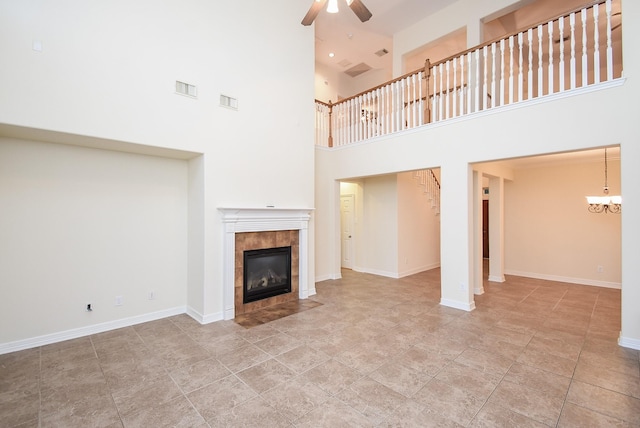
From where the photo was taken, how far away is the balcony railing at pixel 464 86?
162 inches

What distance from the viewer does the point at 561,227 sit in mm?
6496

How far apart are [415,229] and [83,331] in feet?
21.6

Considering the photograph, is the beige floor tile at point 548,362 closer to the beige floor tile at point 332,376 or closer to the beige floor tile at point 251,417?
the beige floor tile at point 332,376

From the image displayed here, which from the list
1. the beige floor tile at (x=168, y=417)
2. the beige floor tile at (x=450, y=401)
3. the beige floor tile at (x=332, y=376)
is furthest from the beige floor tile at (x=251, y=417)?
the beige floor tile at (x=450, y=401)

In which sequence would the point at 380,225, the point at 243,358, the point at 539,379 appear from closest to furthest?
the point at 539,379
the point at 243,358
the point at 380,225

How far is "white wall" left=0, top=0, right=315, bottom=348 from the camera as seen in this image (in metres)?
2.88

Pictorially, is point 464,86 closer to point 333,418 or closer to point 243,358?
point 333,418

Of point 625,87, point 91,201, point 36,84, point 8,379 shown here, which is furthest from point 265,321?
point 625,87

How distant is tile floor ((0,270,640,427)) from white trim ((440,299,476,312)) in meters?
0.16

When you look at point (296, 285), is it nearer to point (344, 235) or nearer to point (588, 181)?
point (344, 235)

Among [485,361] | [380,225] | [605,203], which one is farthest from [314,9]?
[605,203]

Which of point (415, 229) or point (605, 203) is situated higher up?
point (605, 203)

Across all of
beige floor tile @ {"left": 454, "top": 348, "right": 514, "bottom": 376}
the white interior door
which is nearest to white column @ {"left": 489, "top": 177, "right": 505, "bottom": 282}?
the white interior door

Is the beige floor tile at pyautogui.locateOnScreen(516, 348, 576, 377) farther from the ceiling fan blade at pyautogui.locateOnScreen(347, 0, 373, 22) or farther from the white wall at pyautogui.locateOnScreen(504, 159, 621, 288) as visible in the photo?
the white wall at pyautogui.locateOnScreen(504, 159, 621, 288)
